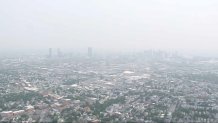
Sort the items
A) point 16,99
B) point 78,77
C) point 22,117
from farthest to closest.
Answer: point 78,77 → point 16,99 → point 22,117

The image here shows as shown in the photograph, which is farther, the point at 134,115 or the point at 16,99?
the point at 16,99

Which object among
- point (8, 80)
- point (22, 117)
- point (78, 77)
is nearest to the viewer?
point (22, 117)

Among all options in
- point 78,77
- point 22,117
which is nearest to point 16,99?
point 22,117

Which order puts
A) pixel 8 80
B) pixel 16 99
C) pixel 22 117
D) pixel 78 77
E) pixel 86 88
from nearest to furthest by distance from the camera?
pixel 22 117 → pixel 16 99 → pixel 86 88 → pixel 8 80 → pixel 78 77

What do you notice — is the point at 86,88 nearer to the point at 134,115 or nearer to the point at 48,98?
the point at 48,98

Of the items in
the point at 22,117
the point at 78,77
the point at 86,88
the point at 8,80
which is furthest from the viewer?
the point at 78,77

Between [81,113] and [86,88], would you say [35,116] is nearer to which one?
[81,113]

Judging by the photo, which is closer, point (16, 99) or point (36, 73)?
point (16, 99)

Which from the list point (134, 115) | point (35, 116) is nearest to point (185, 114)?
point (134, 115)

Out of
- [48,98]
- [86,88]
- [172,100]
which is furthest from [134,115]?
[86,88]
